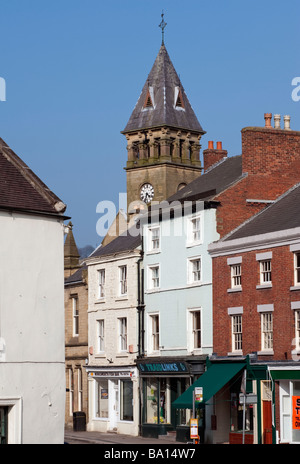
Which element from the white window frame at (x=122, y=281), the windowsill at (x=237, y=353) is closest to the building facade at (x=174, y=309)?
the windowsill at (x=237, y=353)

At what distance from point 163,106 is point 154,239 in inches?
2128

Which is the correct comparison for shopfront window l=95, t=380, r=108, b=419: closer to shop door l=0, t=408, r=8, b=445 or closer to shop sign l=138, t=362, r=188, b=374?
shop sign l=138, t=362, r=188, b=374

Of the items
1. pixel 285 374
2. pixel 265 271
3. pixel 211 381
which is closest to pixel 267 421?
pixel 285 374

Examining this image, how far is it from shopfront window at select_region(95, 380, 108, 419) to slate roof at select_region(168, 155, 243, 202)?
11.5 meters

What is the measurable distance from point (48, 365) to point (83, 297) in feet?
100

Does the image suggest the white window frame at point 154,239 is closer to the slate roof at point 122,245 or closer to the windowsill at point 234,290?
the slate roof at point 122,245

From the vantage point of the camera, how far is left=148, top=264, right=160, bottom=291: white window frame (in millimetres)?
56812

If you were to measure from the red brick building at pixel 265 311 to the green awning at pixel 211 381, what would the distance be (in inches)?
18.8

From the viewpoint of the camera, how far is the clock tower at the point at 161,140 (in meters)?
109

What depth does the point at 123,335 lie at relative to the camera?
5928 cm

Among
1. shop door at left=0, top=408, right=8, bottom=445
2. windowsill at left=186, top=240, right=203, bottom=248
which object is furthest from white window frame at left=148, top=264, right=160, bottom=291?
shop door at left=0, top=408, right=8, bottom=445

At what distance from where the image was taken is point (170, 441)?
52531 mm

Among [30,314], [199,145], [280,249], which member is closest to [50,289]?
[30,314]

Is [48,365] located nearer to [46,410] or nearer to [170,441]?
[46,410]
